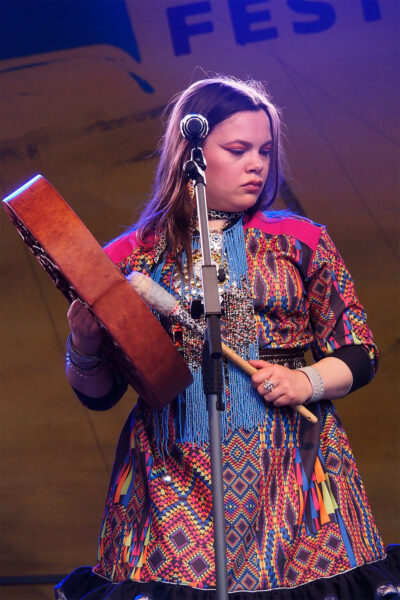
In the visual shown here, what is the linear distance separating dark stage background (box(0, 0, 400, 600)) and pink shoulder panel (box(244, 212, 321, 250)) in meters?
1.41

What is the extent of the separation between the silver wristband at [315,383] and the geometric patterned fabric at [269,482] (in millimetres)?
64

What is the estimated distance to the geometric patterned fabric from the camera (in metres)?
1.27

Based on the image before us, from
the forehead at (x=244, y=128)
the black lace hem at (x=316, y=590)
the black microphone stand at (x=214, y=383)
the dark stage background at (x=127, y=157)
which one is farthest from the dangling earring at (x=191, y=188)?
the dark stage background at (x=127, y=157)

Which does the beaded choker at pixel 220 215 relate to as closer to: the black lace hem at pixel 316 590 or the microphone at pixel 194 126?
the microphone at pixel 194 126

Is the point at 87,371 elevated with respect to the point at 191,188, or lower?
lower

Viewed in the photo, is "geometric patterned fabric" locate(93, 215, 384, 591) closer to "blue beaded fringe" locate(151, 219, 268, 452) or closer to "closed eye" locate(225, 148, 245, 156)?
"blue beaded fringe" locate(151, 219, 268, 452)

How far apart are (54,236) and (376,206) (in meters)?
1.94

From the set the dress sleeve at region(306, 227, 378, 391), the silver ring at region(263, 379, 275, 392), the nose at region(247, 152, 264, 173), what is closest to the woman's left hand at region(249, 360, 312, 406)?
the silver ring at region(263, 379, 275, 392)

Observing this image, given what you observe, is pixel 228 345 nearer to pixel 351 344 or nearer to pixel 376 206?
pixel 351 344

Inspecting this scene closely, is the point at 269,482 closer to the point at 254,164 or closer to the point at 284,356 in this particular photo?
the point at 284,356

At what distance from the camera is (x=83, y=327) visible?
135cm

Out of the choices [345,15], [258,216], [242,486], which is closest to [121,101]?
[345,15]

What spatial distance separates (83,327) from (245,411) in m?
0.33

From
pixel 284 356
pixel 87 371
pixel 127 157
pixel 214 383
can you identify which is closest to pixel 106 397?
pixel 87 371
